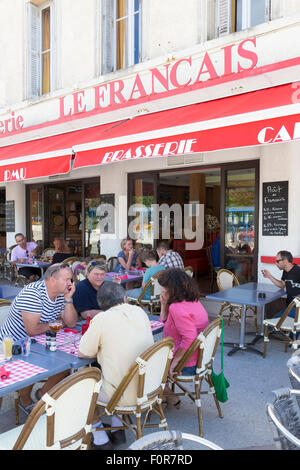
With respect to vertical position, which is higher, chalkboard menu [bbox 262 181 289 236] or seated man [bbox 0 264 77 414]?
chalkboard menu [bbox 262 181 289 236]

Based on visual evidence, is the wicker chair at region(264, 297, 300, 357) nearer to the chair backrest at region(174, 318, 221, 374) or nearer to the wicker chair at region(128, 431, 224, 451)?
the chair backrest at region(174, 318, 221, 374)

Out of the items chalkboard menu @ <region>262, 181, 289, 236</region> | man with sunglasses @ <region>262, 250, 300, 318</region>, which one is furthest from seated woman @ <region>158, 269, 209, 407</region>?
chalkboard menu @ <region>262, 181, 289, 236</region>

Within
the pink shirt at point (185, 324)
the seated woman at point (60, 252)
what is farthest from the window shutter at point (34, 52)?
the pink shirt at point (185, 324)

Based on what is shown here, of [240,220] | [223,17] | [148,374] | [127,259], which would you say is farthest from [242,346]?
[223,17]

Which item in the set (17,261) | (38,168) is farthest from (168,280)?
(17,261)

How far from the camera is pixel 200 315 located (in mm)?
3293

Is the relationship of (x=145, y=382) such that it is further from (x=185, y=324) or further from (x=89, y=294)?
(x=89, y=294)

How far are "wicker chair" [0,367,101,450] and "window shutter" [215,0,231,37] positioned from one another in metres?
6.25

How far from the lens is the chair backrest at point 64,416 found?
5.81ft

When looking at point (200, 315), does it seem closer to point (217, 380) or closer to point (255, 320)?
point (217, 380)

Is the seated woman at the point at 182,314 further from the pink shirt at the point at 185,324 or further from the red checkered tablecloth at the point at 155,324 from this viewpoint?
the red checkered tablecloth at the point at 155,324

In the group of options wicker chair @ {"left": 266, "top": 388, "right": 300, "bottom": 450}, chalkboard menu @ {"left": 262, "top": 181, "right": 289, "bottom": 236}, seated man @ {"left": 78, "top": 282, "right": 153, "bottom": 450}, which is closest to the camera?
wicker chair @ {"left": 266, "top": 388, "right": 300, "bottom": 450}

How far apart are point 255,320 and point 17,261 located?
5.26 meters

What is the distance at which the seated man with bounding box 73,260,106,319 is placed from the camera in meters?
3.94
